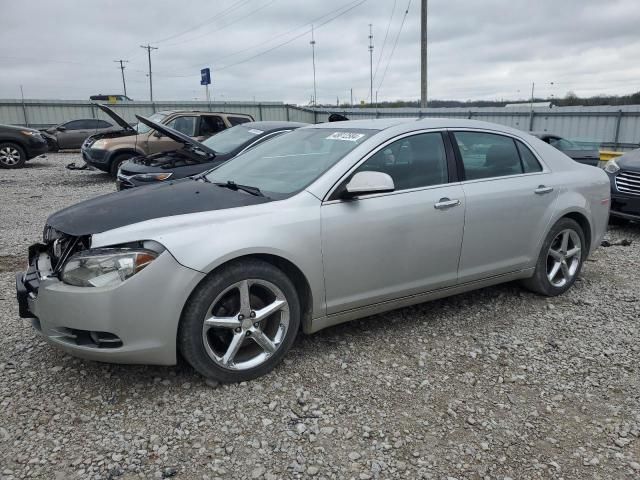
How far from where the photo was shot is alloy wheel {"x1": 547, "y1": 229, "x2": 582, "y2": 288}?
4.69 metres

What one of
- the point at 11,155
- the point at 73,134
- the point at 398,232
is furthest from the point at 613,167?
the point at 73,134

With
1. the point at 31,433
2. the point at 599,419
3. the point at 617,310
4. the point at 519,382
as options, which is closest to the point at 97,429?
the point at 31,433

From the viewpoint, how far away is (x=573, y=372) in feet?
11.3

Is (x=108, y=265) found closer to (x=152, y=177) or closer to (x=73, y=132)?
(x=152, y=177)

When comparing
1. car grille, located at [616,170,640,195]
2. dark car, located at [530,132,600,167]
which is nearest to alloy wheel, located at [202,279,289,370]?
car grille, located at [616,170,640,195]

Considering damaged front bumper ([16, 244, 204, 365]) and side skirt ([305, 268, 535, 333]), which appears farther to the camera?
side skirt ([305, 268, 535, 333])

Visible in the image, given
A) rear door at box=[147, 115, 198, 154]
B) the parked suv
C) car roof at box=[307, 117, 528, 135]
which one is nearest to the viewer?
car roof at box=[307, 117, 528, 135]

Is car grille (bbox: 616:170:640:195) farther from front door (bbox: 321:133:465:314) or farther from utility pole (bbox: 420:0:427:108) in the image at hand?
utility pole (bbox: 420:0:427:108)

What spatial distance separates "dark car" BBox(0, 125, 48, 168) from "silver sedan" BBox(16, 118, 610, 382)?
1340cm

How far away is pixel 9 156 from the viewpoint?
1520cm

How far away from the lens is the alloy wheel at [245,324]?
10.1 ft

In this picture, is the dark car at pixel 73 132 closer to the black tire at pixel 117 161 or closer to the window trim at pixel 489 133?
the black tire at pixel 117 161

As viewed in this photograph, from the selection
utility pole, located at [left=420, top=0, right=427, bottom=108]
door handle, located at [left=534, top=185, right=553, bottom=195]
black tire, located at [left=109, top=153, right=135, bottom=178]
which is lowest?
black tire, located at [left=109, top=153, right=135, bottom=178]

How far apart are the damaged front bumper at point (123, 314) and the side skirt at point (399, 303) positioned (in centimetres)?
95
